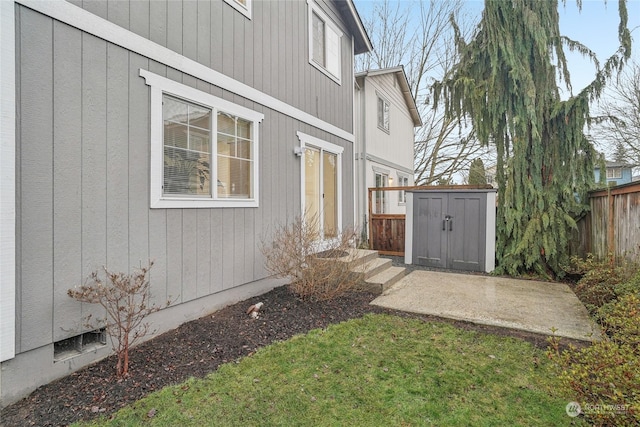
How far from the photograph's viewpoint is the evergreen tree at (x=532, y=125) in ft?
20.6

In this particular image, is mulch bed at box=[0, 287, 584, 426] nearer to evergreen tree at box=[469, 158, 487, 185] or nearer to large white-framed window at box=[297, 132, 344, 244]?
large white-framed window at box=[297, 132, 344, 244]

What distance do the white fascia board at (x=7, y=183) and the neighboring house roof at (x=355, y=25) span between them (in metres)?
6.65

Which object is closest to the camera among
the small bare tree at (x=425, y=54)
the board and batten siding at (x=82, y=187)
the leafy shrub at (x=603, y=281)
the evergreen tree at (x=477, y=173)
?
the board and batten siding at (x=82, y=187)

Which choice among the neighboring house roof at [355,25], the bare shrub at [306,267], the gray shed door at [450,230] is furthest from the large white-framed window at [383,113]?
the bare shrub at [306,267]

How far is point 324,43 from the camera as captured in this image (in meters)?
7.16

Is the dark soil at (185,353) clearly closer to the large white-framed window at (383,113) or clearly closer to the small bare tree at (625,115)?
the large white-framed window at (383,113)

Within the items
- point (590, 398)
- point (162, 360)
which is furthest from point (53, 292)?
point (590, 398)

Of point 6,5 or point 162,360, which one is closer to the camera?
point 6,5

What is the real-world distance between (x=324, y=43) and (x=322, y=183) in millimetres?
3160

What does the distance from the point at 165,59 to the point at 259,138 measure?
172 cm

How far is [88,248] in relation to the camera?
3008 mm

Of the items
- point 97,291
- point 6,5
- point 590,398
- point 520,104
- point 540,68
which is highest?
point 540,68

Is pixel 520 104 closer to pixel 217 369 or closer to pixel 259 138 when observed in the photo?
pixel 259 138

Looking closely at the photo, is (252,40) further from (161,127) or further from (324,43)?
(324,43)
